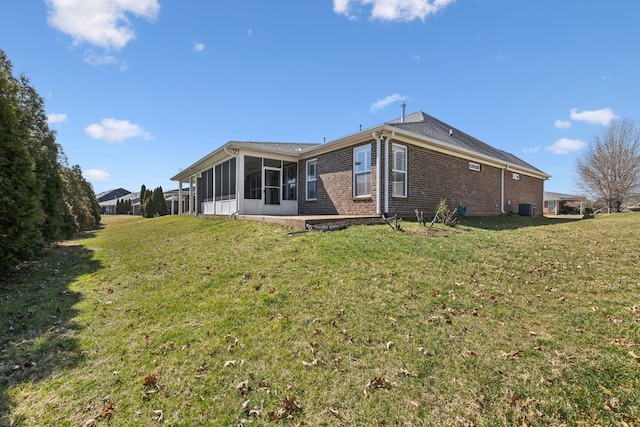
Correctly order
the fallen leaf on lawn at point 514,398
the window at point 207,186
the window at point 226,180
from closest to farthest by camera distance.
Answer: the fallen leaf on lawn at point 514,398
the window at point 226,180
the window at point 207,186

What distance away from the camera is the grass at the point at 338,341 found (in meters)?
2.52

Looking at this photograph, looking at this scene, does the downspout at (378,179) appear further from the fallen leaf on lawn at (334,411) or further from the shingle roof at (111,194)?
the shingle roof at (111,194)

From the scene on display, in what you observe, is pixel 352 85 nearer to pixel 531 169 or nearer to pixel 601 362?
pixel 531 169

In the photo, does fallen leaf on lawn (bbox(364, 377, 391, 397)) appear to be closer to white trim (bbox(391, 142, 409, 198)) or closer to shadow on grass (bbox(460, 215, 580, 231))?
white trim (bbox(391, 142, 409, 198))

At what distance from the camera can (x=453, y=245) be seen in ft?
22.5

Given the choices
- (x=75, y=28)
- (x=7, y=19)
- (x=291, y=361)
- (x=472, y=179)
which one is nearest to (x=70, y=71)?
(x=75, y=28)

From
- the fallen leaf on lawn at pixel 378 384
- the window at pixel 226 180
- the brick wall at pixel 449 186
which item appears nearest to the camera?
the fallen leaf on lawn at pixel 378 384

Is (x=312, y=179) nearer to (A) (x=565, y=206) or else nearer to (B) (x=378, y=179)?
(B) (x=378, y=179)

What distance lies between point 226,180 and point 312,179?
4617 mm

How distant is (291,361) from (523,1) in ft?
40.2

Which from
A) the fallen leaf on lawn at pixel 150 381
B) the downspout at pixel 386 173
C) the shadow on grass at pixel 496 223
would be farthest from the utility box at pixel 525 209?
the fallen leaf on lawn at pixel 150 381

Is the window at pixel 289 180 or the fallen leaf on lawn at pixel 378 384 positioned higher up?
the window at pixel 289 180

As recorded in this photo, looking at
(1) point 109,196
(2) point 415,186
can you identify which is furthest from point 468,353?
(1) point 109,196

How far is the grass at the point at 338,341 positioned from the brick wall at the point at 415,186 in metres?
4.71
